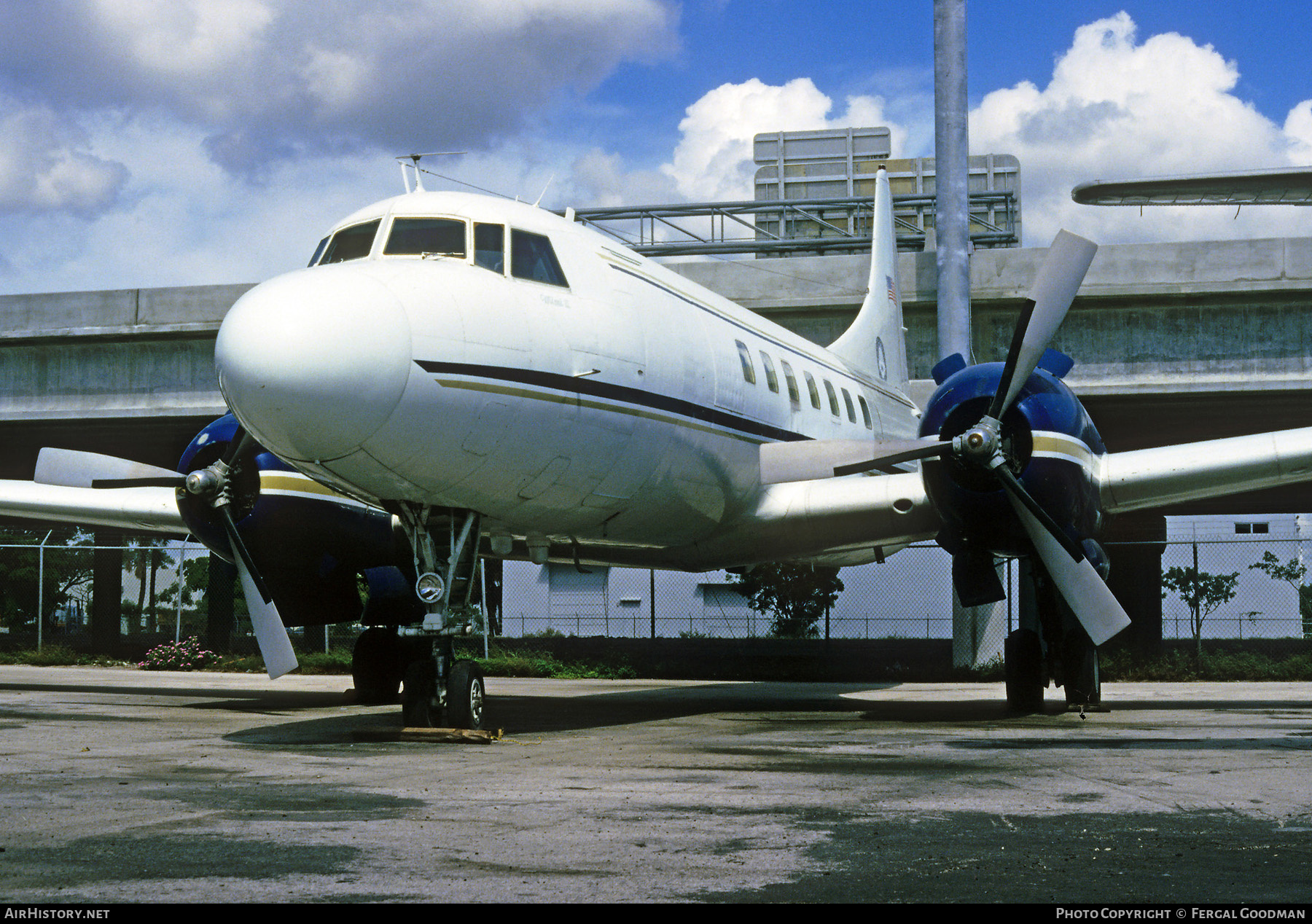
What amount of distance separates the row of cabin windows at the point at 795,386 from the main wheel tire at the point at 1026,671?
12.0 ft

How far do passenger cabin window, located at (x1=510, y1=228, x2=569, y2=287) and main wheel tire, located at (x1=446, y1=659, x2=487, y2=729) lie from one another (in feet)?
10.3

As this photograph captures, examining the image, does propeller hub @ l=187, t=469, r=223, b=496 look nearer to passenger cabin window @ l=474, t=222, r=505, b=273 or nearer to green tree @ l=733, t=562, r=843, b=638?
passenger cabin window @ l=474, t=222, r=505, b=273

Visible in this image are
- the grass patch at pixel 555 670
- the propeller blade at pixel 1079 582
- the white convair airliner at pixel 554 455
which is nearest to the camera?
the white convair airliner at pixel 554 455

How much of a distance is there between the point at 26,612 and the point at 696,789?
5291cm

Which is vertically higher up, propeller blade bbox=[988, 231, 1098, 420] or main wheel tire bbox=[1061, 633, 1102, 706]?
propeller blade bbox=[988, 231, 1098, 420]

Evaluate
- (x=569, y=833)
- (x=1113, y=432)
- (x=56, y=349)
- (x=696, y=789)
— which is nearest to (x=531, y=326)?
(x=696, y=789)

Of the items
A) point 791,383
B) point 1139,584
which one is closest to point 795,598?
point 1139,584

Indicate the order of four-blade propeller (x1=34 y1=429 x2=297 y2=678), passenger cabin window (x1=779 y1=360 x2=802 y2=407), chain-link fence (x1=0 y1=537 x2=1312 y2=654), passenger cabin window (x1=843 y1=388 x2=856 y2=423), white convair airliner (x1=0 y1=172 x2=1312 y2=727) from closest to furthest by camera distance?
white convair airliner (x1=0 y1=172 x2=1312 y2=727)
four-blade propeller (x1=34 y1=429 x2=297 y2=678)
passenger cabin window (x1=779 y1=360 x2=802 y2=407)
passenger cabin window (x1=843 y1=388 x2=856 y2=423)
chain-link fence (x1=0 y1=537 x2=1312 y2=654)

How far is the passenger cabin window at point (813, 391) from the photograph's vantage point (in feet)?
50.3

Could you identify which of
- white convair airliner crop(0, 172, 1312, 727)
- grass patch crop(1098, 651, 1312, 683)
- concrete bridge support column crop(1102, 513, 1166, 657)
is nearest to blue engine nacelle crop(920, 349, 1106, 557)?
white convair airliner crop(0, 172, 1312, 727)

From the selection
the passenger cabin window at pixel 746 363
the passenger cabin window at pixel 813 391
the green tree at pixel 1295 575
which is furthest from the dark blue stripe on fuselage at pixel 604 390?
the green tree at pixel 1295 575

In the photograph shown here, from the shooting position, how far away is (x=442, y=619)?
32.7 feet

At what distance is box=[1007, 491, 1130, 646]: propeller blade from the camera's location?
11.7 meters

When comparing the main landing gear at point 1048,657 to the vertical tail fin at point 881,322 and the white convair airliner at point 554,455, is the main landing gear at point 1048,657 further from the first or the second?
the vertical tail fin at point 881,322
